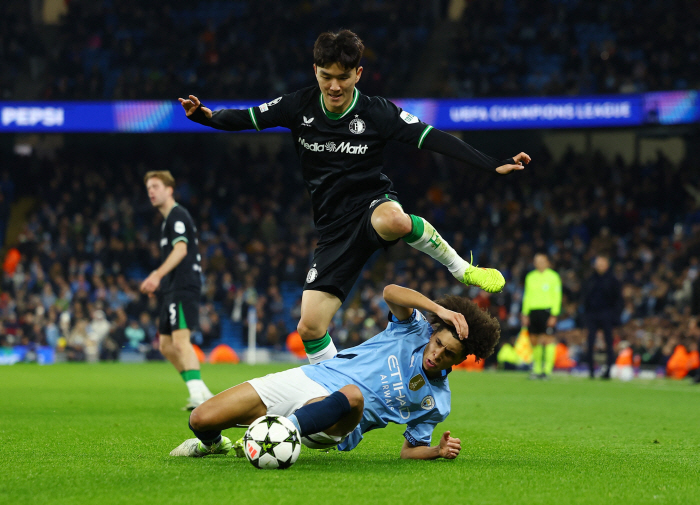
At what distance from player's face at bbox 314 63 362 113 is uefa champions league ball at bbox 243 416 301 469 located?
2.11 metres

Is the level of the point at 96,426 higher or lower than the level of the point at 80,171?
lower

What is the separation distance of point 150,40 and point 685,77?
1610 cm

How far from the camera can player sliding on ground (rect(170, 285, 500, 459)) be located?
447cm

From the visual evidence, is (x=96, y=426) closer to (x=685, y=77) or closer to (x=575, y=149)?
(x=685, y=77)

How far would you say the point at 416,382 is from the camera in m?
4.64

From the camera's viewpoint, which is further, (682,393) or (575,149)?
(575,149)

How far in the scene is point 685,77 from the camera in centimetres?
2261

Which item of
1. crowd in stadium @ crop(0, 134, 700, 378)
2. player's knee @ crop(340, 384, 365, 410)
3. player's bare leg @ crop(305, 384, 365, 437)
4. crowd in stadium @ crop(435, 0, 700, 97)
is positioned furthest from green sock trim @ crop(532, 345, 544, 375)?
player's knee @ crop(340, 384, 365, 410)

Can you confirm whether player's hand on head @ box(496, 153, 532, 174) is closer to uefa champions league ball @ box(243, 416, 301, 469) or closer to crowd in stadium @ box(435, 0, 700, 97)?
uefa champions league ball @ box(243, 416, 301, 469)

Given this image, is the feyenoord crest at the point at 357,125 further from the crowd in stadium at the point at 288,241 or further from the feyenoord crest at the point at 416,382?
the crowd in stadium at the point at 288,241

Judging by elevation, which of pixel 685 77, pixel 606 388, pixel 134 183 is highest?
pixel 685 77

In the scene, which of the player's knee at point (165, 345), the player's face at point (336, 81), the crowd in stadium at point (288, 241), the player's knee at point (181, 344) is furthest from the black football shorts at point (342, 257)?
the crowd in stadium at point (288, 241)

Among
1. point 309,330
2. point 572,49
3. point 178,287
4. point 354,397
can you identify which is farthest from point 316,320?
point 572,49

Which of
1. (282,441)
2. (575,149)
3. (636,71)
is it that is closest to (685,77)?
(636,71)
